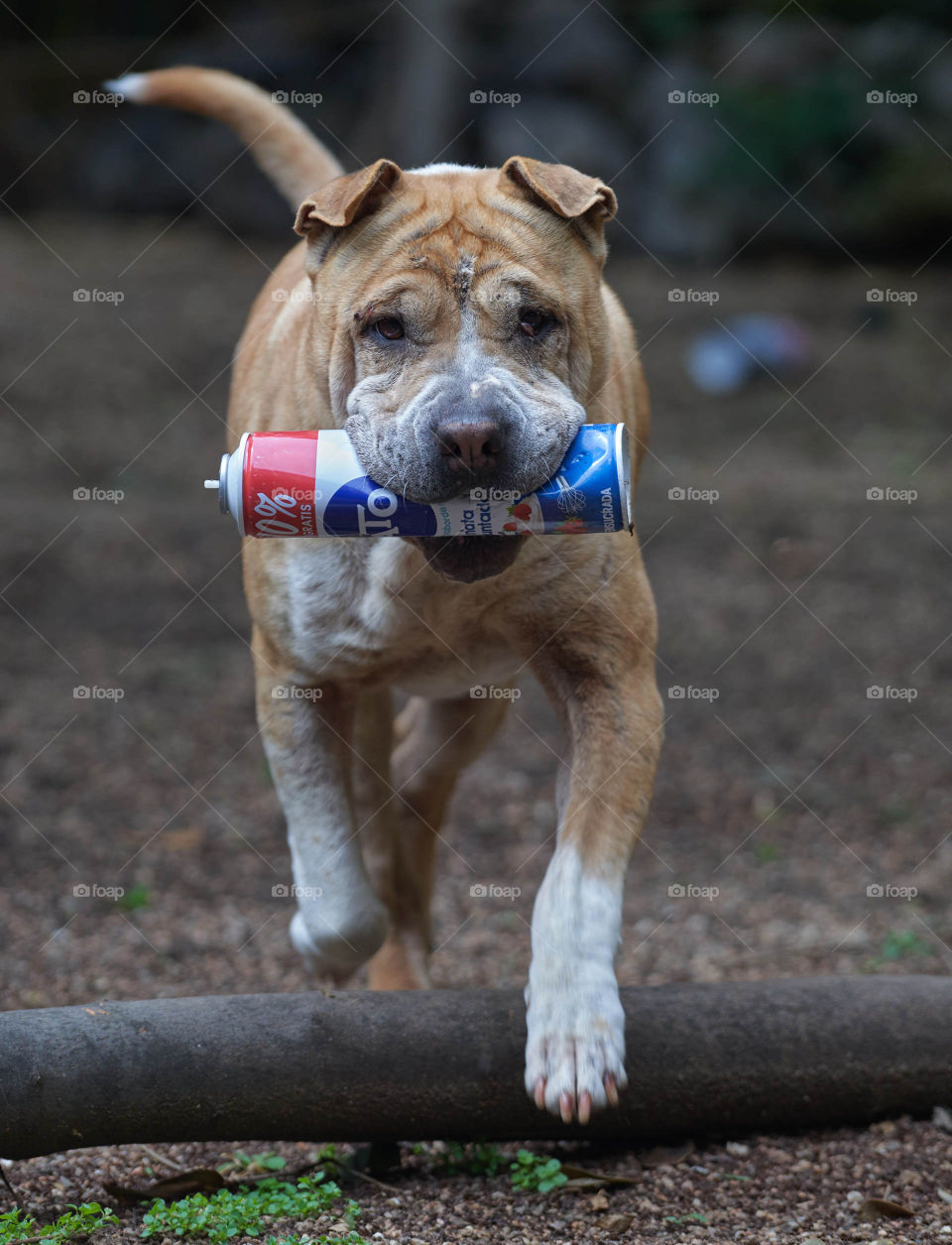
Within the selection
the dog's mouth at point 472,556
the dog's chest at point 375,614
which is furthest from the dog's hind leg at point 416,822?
the dog's mouth at point 472,556

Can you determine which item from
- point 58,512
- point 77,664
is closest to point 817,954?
point 77,664

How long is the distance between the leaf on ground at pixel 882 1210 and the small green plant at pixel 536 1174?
0.67 meters

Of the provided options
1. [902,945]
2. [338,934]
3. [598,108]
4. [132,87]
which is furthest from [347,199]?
[598,108]

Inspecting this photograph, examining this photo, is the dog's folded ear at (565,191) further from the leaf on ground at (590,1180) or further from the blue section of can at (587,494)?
the leaf on ground at (590,1180)

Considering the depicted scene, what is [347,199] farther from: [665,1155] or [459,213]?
[665,1155]

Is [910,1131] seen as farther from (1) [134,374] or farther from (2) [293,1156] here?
(1) [134,374]

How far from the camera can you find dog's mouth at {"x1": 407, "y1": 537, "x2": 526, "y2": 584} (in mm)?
3203

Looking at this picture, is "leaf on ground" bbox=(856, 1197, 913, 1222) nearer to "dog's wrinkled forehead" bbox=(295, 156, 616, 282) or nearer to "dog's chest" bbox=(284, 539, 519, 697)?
"dog's chest" bbox=(284, 539, 519, 697)

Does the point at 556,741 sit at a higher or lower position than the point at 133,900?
higher

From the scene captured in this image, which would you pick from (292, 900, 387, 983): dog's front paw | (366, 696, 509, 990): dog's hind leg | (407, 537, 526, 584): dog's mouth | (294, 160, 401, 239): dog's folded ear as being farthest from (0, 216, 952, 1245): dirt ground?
(294, 160, 401, 239): dog's folded ear

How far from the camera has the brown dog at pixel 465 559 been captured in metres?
3.11

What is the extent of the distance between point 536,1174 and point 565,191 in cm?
235

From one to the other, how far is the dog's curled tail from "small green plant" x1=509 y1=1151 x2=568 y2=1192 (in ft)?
10.5

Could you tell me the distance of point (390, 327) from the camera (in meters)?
3.30
